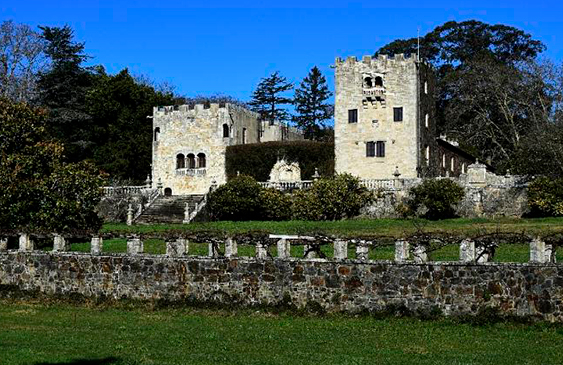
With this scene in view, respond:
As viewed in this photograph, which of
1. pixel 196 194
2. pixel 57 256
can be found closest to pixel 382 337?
pixel 57 256

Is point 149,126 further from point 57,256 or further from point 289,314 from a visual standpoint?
point 289,314

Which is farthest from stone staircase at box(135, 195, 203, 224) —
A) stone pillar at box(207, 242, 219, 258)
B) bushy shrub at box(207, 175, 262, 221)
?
stone pillar at box(207, 242, 219, 258)

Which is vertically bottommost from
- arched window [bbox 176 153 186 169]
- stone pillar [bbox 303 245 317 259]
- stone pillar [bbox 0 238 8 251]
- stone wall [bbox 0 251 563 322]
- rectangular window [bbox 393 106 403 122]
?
stone wall [bbox 0 251 563 322]

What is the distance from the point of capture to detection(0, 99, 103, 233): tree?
3194 cm

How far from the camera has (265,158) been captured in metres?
54.1

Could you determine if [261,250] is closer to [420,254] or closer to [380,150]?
[420,254]

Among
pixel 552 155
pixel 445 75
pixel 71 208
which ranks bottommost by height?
pixel 71 208

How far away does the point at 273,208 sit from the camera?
45.6 metres

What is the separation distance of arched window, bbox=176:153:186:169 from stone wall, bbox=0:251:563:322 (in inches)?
1145

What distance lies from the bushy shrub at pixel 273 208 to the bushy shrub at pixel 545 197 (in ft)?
40.6

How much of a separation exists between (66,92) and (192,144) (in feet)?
38.8

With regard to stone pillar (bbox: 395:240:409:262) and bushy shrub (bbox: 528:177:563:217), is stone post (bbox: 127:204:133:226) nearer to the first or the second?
bushy shrub (bbox: 528:177:563:217)

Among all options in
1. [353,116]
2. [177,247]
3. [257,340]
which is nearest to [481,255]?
[257,340]

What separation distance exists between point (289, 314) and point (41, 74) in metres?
43.1
